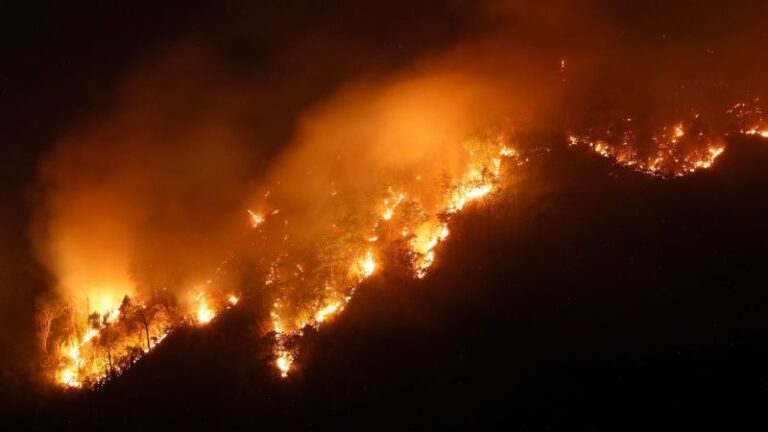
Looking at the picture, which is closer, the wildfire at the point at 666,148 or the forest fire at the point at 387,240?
the forest fire at the point at 387,240

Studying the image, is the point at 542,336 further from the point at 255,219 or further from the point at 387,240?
the point at 255,219

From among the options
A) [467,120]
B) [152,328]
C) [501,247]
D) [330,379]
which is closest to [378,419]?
[330,379]

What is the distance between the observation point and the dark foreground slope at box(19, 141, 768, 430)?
11.6 metres

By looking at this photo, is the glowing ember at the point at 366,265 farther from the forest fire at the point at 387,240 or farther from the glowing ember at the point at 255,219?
the glowing ember at the point at 255,219

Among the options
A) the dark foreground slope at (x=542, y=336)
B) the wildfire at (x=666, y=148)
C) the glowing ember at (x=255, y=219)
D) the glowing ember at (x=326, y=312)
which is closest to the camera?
the dark foreground slope at (x=542, y=336)

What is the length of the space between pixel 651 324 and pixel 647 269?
1.85m

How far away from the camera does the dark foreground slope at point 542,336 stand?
11.6m

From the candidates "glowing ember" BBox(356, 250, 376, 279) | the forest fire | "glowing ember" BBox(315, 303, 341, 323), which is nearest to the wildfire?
the forest fire

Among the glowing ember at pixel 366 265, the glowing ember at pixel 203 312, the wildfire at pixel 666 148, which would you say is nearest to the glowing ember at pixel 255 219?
the glowing ember at pixel 203 312

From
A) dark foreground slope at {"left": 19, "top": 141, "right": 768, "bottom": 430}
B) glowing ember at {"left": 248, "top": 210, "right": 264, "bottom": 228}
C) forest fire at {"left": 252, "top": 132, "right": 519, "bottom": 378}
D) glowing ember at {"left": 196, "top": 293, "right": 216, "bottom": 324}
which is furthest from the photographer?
glowing ember at {"left": 248, "top": 210, "right": 264, "bottom": 228}

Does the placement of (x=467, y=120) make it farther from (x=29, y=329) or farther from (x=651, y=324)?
(x=29, y=329)

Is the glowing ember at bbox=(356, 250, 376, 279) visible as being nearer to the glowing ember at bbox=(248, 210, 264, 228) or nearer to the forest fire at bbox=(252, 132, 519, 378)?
the forest fire at bbox=(252, 132, 519, 378)

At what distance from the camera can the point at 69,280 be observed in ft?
76.9

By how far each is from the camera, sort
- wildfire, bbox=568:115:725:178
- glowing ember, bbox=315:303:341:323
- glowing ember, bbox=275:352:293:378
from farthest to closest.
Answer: wildfire, bbox=568:115:725:178 < glowing ember, bbox=315:303:341:323 < glowing ember, bbox=275:352:293:378
